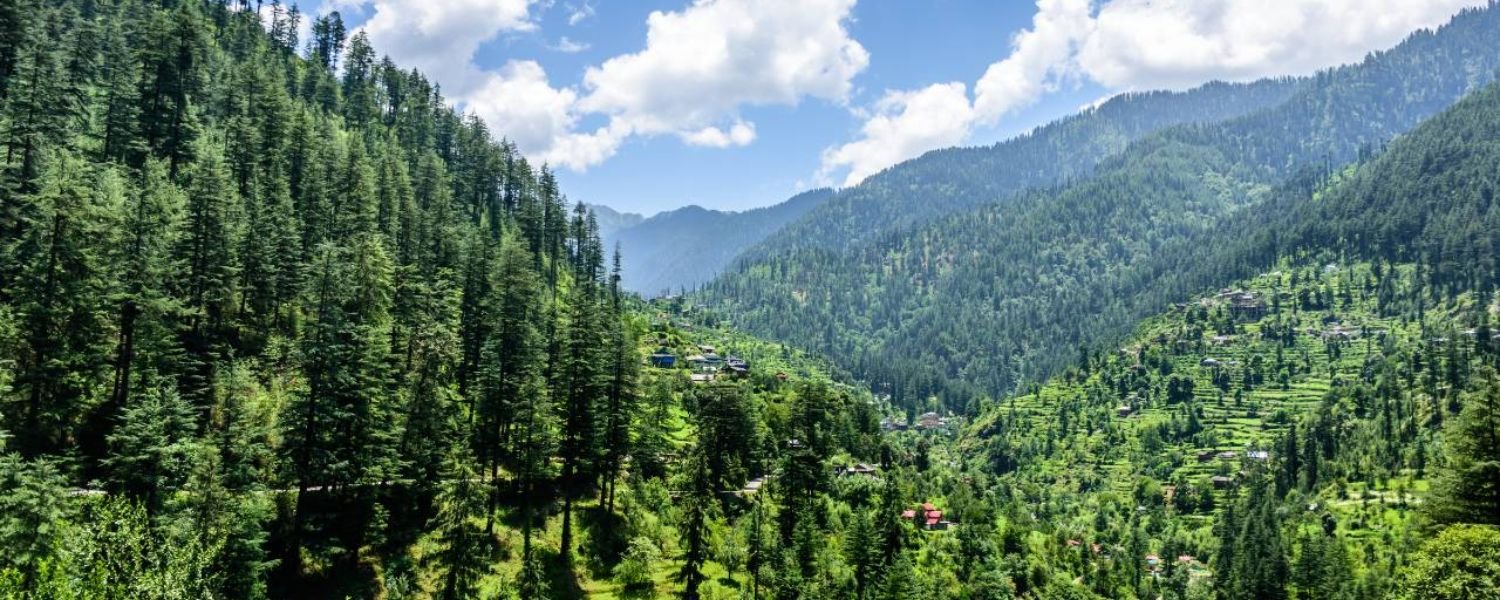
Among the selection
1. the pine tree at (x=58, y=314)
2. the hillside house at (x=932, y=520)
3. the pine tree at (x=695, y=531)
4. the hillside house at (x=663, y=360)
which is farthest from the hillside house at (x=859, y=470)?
the pine tree at (x=58, y=314)

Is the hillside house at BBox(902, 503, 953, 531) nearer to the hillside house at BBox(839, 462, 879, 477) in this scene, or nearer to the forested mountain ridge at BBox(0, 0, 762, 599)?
the hillside house at BBox(839, 462, 879, 477)

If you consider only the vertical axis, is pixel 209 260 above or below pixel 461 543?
above

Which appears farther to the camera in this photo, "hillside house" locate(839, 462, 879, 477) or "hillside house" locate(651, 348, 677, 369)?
"hillside house" locate(651, 348, 677, 369)

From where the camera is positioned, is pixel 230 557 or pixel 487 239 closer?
pixel 230 557

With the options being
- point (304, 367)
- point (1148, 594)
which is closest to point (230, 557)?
point (304, 367)

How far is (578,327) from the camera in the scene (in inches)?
2773

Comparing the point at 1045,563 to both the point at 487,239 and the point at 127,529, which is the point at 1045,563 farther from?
the point at 127,529

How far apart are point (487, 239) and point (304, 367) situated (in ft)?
191

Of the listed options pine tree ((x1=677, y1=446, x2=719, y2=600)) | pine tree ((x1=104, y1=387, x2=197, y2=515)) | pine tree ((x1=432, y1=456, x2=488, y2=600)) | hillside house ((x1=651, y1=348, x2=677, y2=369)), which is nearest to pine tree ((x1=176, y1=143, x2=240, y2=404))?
pine tree ((x1=104, y1=387, x2=197, y2=515))

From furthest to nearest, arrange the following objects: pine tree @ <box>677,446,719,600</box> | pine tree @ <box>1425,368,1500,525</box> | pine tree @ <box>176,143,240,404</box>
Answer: pine tree @ <box>176,143,240,404</box> → pine tree @ <box>677,446,719,600</box> → pine tree @ <box>1425,368,1500,525</box>

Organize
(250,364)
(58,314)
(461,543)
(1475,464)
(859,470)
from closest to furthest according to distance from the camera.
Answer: (461,543) → (58,314) → (1475,464) → (250,364) → (859,470)

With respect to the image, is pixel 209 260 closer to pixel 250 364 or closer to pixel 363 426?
pixel 250 364

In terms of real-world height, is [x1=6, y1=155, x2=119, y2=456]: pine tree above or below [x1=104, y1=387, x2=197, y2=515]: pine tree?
above

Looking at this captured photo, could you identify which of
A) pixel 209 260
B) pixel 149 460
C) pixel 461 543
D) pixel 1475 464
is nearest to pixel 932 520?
pixel 1475 464
